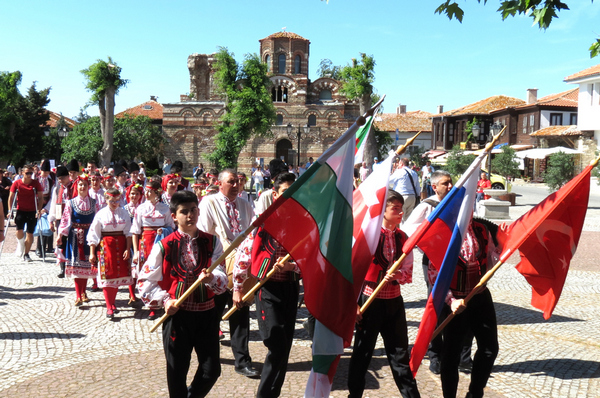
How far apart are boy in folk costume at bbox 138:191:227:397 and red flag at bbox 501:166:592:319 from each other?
2386 mm

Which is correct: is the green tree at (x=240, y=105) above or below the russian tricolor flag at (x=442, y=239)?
above

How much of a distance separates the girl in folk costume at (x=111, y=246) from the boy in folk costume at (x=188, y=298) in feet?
12.9

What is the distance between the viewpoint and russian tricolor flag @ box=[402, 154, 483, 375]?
13.6ft

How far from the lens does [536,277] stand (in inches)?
185

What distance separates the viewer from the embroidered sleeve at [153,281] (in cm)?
392

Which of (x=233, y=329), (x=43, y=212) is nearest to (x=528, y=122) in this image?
(x=43, y=212)

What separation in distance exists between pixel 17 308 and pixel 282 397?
4.98 m

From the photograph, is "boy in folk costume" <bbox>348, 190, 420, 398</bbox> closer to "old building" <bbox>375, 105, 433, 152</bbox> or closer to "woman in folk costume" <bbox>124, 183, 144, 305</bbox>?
"woman in folk costume" <bbox>124, 183, 144, 305</bbox>

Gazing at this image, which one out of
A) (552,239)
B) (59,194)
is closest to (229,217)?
(552,239)

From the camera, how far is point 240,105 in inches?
1652

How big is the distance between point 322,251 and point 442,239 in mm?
1213

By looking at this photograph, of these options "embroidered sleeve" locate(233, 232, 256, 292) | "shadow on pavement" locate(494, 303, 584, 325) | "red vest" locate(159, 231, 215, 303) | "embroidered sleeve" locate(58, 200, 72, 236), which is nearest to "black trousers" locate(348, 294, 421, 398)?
"embroidered sleeve" locate(233, 232, 256, 292)

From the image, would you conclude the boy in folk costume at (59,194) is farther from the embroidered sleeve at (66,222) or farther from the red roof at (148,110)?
the red roof at (148,110)

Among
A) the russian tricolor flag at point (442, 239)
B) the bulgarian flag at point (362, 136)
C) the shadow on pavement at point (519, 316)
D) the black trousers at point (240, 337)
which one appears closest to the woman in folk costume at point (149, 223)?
the black trousers at point (240, 337)
